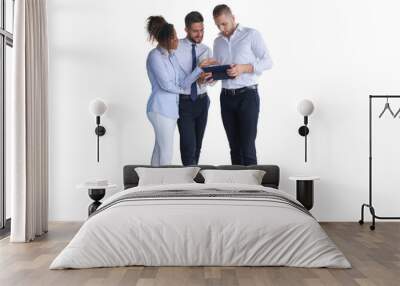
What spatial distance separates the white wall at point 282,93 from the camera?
7027mm

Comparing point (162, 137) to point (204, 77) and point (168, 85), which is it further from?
point (204, 77)

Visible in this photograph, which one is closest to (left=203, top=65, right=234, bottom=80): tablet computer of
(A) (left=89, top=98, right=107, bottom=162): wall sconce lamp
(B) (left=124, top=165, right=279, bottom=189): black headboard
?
(B) (left=124, top=165, right=279, bottom=189): black headboard

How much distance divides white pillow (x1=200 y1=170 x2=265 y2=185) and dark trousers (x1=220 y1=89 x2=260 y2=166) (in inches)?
21.8

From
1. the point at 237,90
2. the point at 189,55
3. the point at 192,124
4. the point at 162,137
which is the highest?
the point at 189,55

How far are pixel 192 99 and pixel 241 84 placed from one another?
658 mm

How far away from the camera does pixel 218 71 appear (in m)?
7.02

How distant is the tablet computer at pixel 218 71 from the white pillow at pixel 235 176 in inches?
51.0

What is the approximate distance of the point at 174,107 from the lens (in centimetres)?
702

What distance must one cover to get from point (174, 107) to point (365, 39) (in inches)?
103

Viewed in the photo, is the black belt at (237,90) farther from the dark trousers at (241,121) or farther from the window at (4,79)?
the window at (4,79)

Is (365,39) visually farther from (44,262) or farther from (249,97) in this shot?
A: (44,262)

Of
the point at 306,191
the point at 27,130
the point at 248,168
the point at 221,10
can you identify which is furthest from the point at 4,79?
the point at 306,191

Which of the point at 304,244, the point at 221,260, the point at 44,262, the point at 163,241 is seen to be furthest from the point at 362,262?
the point at 44,262

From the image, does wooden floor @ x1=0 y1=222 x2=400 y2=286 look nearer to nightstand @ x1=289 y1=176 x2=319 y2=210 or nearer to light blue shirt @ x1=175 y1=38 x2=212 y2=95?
nightstand @ x1=289 y1=176 x2=319 y2=210
